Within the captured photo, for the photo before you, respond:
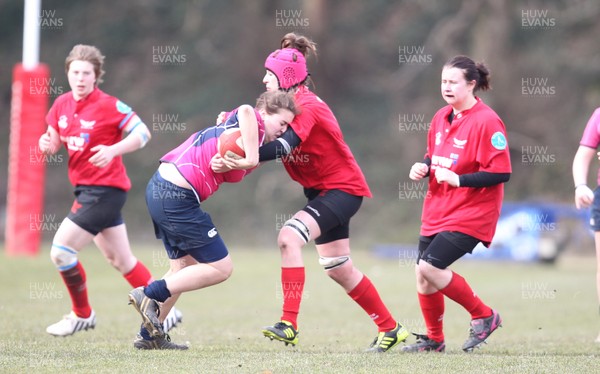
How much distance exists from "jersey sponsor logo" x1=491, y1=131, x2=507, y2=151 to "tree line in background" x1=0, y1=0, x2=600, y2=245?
16.6m

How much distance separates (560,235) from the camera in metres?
18.7

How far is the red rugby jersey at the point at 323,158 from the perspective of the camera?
602 cm

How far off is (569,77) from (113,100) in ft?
70.1

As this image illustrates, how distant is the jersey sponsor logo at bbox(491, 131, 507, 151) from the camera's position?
596 centimetres

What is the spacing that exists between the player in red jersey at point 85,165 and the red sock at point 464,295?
2169mm

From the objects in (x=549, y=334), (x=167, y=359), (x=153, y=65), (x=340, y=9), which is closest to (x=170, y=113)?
(x=153, y=65)

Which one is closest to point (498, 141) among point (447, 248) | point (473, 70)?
point (473, 70)

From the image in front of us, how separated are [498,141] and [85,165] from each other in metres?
3.18

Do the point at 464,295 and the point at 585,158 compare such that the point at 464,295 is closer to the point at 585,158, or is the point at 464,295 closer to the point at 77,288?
the point at 585,158

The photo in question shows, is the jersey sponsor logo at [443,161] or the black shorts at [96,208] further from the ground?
the jersey sponsor logo at [443,161]

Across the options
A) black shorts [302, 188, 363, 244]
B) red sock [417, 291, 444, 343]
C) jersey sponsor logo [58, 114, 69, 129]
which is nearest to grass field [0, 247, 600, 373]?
red sock [417, 291, 444, 343]

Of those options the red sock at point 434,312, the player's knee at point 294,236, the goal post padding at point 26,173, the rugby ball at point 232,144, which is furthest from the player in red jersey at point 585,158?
the goal post padding at point 26,173

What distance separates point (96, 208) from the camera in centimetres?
707

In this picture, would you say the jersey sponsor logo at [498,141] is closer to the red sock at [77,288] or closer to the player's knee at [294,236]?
the player's knee at [294,236]
